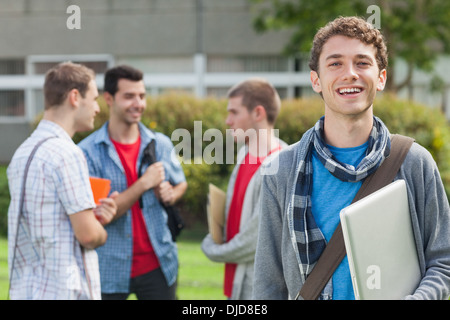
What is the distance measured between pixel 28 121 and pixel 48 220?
2111 cm

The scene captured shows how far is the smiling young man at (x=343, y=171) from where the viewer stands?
218cm

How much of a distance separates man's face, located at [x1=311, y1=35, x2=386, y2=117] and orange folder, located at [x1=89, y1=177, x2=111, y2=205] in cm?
178

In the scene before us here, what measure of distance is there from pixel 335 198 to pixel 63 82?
183cm

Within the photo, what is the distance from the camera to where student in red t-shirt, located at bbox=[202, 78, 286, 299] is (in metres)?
3.84

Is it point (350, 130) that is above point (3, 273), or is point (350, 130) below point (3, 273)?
above

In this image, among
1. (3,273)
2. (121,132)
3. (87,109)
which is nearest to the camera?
(87,109)

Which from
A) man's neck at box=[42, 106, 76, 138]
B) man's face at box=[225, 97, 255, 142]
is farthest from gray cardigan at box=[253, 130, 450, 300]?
man's face at box=[225, 97, 255, 142]

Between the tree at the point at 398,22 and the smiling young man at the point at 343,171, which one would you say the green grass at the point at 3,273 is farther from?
the tree at the point at 398,22

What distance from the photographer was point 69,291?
3.19 m

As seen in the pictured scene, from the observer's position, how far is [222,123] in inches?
444

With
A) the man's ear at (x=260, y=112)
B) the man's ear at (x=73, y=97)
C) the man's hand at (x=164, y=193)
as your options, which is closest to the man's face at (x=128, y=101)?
the man's hand at (x=164, y=193)

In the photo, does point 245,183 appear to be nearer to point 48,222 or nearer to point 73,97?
point 73,97

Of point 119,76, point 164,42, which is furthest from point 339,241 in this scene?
point 164,42

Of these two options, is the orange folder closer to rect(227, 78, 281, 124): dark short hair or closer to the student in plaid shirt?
the student in plaid shirt
